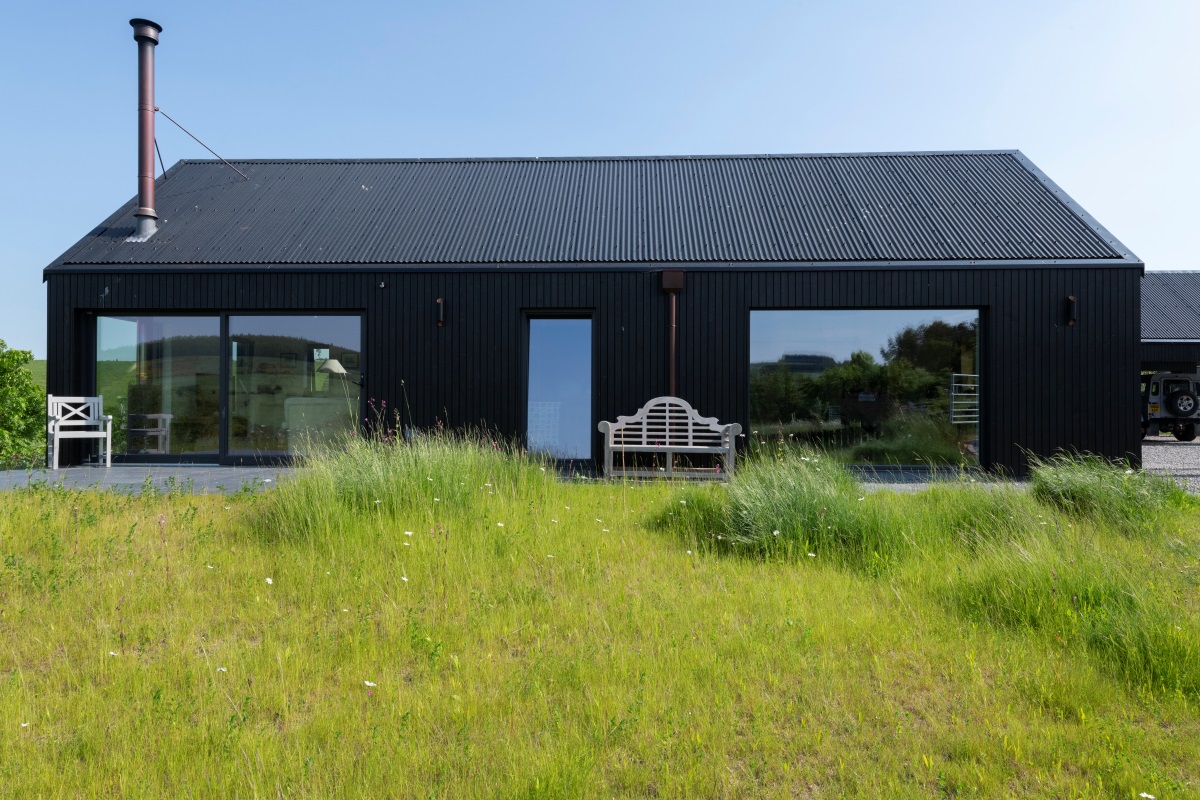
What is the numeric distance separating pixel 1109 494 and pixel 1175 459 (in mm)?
8118

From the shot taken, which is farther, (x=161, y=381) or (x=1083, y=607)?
(x=161, y=381)

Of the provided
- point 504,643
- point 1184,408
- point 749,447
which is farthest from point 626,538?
point 1184,408

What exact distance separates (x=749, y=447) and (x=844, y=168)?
5884 mm

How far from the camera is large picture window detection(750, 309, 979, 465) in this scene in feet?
27.7

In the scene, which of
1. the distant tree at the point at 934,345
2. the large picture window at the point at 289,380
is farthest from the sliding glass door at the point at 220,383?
the distant tree at the point at 934,345

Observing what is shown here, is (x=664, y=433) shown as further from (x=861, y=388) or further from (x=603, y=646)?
(x=603, y=646)

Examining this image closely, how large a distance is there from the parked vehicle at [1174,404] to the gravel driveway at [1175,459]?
368mm

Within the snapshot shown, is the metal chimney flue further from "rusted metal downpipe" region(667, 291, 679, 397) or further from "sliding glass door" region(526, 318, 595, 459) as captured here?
"rusted metal downpipe" region(667, 291, 679, 397)

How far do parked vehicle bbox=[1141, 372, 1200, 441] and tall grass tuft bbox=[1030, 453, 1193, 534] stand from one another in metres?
12.7

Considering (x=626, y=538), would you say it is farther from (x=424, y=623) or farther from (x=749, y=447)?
(x=749, y=447)

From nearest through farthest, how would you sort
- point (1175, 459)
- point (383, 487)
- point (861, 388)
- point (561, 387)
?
1. point (383, 487)
2. point (861, 388)
3. point (561, 387)
4. point (1175, 459)

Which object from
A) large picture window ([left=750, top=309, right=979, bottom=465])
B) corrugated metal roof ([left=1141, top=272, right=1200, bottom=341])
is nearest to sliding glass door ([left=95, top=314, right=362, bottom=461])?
large picture window ([left=750, top=309, right=979, bottom=465])

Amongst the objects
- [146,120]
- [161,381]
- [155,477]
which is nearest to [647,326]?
[155,477]

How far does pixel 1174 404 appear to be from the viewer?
1498cm
